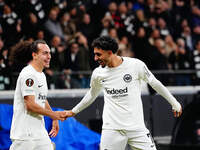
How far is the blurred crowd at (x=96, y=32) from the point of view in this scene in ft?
31.9

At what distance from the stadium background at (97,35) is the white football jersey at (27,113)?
339cm

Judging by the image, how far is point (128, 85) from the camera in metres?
5.70

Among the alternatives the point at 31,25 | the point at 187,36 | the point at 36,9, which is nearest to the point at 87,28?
the point at 36,9

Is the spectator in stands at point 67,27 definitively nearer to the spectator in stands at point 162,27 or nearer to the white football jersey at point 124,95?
the spectator in stands at point 162,27

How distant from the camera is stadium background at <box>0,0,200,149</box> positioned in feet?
31.6

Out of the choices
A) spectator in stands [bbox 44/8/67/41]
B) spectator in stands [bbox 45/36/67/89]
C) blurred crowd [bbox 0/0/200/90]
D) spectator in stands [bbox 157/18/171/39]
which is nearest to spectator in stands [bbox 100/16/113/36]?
blurred crowd [bbox 0/0/200/90]

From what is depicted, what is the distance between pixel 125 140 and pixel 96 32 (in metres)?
6.36

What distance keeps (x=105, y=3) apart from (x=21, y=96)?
7.74m

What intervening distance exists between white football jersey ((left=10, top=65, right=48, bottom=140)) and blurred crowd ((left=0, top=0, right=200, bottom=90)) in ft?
11.9

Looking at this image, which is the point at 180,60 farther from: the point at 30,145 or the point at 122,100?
the point at 30,145

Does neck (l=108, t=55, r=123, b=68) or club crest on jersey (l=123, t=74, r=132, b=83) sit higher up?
neck (l=108, t=55, r=123, b=68)

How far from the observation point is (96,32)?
11766mm

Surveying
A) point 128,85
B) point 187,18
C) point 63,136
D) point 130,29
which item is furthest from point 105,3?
point 128,85

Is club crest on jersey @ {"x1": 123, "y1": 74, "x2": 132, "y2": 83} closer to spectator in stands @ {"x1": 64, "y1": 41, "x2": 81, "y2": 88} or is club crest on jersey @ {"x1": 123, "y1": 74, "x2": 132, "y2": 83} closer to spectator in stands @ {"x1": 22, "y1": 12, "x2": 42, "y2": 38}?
spectator in stands @ {"x1": 64, "y1": 41, "x2": 81, "y2": 88}
